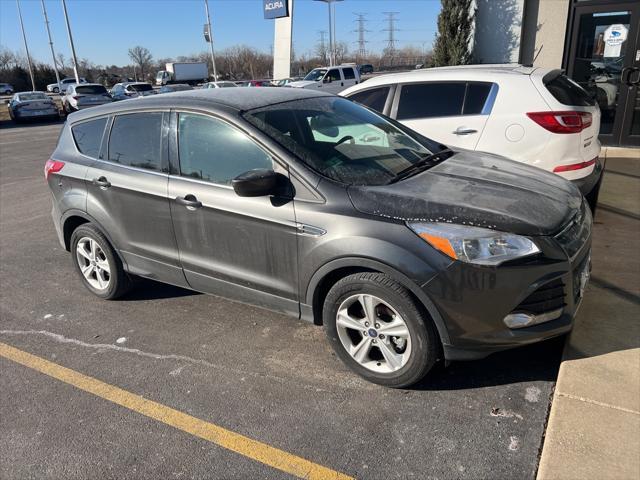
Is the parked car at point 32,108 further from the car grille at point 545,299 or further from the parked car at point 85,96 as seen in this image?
the car grille at point 545,299

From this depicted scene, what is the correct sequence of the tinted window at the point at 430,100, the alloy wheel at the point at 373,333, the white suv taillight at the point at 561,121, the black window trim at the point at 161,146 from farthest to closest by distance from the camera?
the tinted window at the point at 430,100, the white suv taillight at the point at 561,121, the black window trim at the point at 161,146, the alloy wheel at the point at 373,333

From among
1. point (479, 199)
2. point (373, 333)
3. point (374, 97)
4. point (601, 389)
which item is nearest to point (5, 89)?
point (374, 97)

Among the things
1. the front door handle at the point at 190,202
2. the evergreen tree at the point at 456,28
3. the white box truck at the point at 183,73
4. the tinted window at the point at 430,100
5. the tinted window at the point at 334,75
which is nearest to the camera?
the front door handle at the point at 190,202

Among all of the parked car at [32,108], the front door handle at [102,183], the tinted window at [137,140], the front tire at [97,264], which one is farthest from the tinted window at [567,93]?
the parked car at [32,108]

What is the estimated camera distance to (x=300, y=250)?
3.14 m

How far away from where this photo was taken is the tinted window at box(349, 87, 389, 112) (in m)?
6.14

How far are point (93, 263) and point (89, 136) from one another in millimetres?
1106

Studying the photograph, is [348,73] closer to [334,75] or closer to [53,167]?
[334,75]

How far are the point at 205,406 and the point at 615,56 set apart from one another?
389 inches

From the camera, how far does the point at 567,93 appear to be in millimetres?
5242

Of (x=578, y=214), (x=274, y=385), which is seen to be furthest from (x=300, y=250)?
(x=578, y=214)

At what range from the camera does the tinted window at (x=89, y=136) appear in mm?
4336

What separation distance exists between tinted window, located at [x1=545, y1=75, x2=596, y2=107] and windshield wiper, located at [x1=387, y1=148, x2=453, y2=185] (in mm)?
1844

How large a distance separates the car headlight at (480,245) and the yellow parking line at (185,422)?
1.24 meters
